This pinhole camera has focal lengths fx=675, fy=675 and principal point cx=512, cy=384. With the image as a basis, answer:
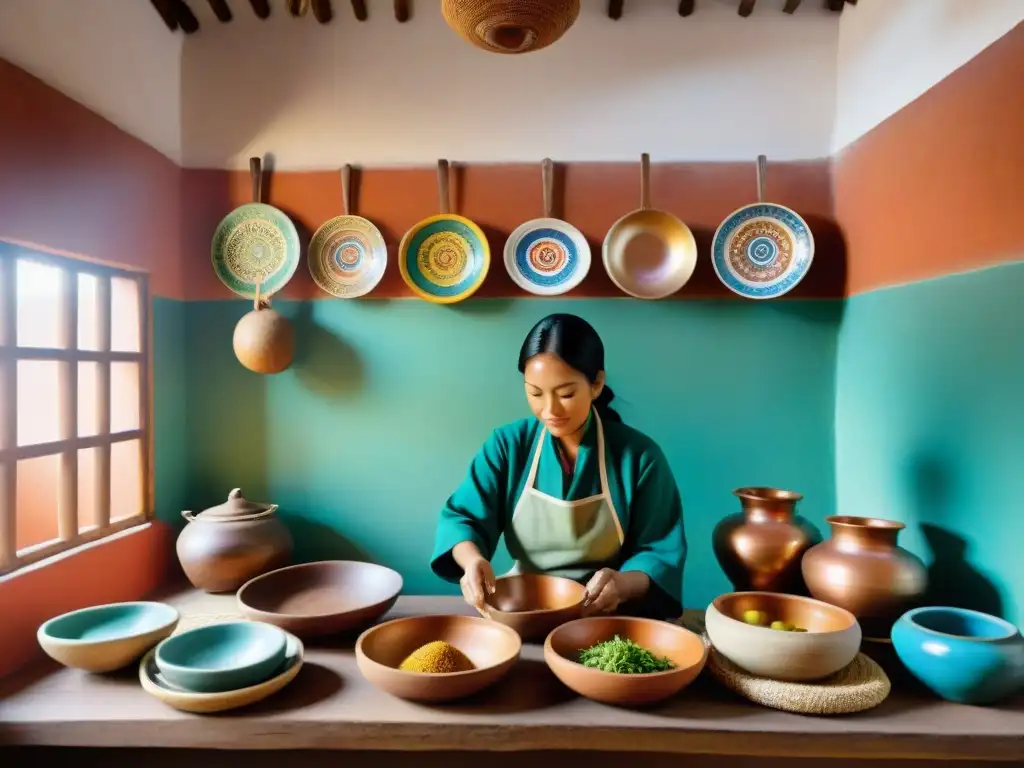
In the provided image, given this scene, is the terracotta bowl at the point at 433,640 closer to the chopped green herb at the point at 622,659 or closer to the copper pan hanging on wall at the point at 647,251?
the chopped green herb at the point at 622,659

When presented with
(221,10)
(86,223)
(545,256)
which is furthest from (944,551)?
(221,10)

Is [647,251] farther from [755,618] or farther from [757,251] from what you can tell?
[755,618]

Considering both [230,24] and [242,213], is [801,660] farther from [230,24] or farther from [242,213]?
[230,24]

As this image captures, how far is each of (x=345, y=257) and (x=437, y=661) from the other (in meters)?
1.50

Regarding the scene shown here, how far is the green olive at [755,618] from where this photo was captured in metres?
1.52

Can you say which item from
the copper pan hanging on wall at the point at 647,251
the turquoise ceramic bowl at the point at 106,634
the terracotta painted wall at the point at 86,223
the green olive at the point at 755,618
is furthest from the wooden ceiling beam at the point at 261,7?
the green olive at the point at 755,618

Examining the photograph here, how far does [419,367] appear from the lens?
244 cm

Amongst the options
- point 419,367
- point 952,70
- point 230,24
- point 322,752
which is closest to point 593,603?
point 322,752

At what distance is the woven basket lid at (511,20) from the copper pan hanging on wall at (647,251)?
0.82 meters

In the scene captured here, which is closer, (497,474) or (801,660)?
(801,660)

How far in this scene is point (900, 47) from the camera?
6.51 feet

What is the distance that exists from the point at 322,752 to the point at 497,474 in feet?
2.69

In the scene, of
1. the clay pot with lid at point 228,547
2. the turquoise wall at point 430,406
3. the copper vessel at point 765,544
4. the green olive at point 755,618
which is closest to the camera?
the green olive at point 755,618

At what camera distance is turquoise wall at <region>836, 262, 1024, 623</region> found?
156cm
